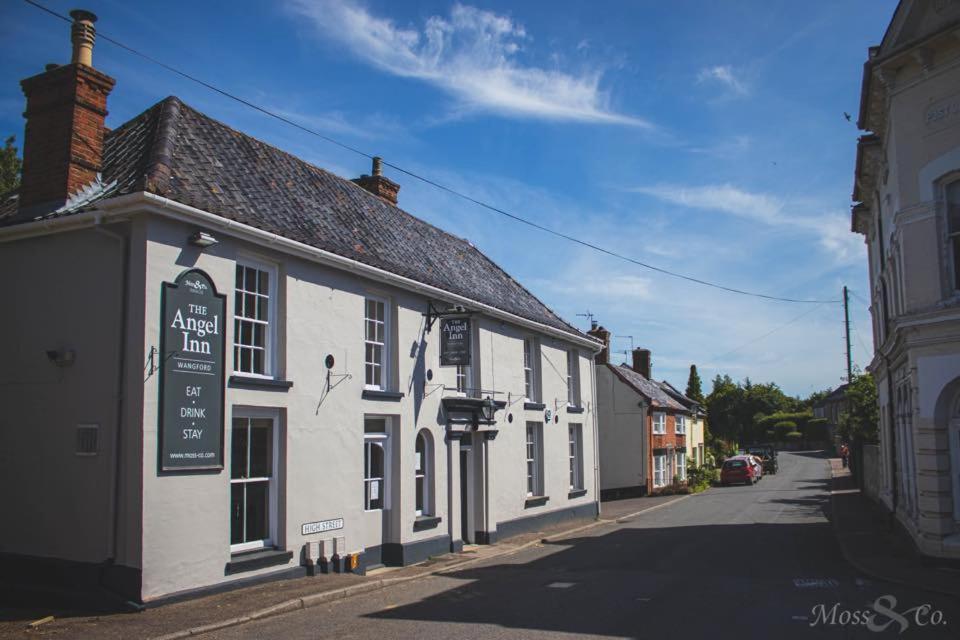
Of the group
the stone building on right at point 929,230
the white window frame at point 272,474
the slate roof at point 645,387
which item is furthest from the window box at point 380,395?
the slate roof at point 645,387

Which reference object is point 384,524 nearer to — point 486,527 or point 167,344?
point 486,527

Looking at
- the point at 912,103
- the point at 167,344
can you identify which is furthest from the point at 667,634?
the point at 912,103

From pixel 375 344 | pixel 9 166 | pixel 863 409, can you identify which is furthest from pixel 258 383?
pixel 863 409

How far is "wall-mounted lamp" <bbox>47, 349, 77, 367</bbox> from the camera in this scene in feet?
36.5

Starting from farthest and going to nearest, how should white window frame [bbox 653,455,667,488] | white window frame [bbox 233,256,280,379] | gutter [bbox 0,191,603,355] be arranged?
white window frame [bbox 653,455,667,488]
white window frame [bbox 233,256,280,379]
gutter [bbox 0,191,603,355]

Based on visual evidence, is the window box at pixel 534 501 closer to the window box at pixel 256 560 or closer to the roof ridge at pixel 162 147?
the window box at pixel 256 560

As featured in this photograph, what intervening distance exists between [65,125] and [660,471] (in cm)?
3565

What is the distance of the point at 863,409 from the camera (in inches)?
1369

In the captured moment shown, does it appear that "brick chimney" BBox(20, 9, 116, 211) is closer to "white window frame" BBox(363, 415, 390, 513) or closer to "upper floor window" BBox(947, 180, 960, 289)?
"white window frame" BBox(363, 415, 390, 513)

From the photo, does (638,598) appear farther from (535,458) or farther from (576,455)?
(576,455)

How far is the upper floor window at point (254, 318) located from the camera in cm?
1223

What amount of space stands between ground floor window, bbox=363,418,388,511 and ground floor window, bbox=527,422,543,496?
752cm

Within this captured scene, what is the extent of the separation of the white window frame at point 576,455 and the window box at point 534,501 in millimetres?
2925

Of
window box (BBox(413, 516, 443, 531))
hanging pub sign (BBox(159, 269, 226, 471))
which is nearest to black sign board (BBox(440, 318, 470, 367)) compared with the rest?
window box (BBox(413, 516, 443, 531))
